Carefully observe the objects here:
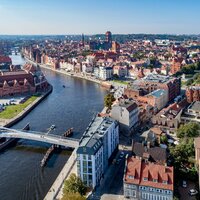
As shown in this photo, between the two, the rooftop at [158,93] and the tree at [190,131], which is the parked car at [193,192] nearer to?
the tree at [190,131]

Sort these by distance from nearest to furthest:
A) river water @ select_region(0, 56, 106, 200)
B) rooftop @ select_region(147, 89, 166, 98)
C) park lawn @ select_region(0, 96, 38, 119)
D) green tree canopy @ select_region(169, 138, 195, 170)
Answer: green tree canopy @ select_region(169, 138, 195, 170), river water @ select_region(0, 56, 106, 200), park lawn @ select_region(0, 96, 38, 119), rooftop @ select_region(147, 89, 166, 98)

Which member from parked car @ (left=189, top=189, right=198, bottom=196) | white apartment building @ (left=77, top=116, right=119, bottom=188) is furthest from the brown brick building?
parked car @ (left=189, top=189, right=198, bottom=196)

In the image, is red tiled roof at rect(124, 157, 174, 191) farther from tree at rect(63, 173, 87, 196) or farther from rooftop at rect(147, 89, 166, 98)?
rooftop at rect(147, 89, 166, 98)

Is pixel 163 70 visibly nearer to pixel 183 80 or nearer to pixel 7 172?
pixel 183 80

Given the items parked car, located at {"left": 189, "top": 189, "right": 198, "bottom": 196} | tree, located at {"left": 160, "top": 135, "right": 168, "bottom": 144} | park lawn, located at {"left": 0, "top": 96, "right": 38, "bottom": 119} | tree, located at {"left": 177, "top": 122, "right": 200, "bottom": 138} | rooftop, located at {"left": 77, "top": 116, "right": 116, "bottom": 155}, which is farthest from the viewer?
park lawn, located at {"left": 0, "top": 96, "right": 38, "bottom": 119}

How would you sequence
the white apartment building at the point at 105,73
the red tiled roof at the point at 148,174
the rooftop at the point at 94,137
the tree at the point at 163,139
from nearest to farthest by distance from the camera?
the red tiled roof at the point at 148,174 → the rooftop at the point at 94,137 → the tree at the point at 163,139 → the white apartment building at the point at 105,73

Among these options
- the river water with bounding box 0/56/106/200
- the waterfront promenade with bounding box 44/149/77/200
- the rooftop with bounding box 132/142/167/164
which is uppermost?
the rooftop with bounding box 132/142/167/164

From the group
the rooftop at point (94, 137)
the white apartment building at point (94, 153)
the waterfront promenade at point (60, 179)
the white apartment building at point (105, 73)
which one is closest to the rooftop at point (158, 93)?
the rooftop at point (94, 137)
